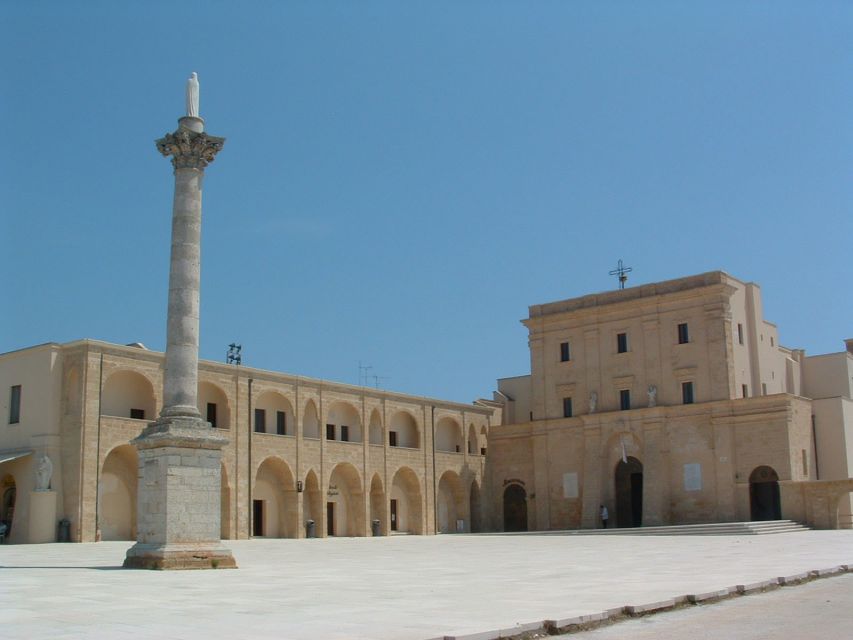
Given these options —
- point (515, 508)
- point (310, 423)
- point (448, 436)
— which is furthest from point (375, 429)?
point (515, 508)

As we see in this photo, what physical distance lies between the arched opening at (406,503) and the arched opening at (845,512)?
20922 millimetres

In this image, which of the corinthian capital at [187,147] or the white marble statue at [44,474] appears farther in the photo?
the white marble statue at [44,474]

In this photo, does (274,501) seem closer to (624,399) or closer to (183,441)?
(624,399)

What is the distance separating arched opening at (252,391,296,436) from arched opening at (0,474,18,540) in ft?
36.0

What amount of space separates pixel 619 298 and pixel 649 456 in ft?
28.4

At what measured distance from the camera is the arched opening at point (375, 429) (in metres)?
51.4

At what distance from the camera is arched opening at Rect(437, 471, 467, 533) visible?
55.2m

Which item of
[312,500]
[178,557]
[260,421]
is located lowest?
[178,557]

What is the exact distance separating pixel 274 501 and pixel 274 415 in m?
4.02

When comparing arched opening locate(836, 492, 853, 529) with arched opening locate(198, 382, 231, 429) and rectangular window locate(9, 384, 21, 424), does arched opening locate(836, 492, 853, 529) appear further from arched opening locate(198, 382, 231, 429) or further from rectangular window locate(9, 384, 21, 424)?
rectangular window locate(9, 384, 21, 424)

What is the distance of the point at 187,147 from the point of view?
21609 millimetres

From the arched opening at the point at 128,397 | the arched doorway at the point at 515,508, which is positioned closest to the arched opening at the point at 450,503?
the arched doorway at the point at 515,508

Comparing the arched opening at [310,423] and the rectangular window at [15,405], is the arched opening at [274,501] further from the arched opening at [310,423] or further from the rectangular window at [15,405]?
the rectangular window at [15,405]

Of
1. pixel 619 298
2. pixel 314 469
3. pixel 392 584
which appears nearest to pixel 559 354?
pixel 619 298
